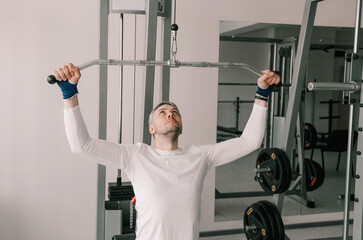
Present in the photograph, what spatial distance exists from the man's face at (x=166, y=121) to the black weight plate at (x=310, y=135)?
2.25 meters

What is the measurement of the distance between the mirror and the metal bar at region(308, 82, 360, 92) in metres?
1.91

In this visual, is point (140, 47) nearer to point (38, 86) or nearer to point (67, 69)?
point (38, 86)

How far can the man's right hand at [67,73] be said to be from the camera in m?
1.80

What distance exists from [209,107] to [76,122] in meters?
2.03

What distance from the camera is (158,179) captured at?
1984 millimetres

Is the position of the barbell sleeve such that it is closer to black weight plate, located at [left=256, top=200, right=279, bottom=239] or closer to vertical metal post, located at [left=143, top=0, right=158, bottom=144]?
black weight plate, located at [left=256, top=200, right=279, bottom=239]

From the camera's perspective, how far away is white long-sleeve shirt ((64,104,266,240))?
193 cm

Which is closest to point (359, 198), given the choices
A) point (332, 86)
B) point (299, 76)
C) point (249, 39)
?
point (332, 86)

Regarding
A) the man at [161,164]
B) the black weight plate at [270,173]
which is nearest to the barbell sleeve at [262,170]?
the black weight plate at [270,173]

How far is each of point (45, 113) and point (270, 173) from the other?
1.82 m

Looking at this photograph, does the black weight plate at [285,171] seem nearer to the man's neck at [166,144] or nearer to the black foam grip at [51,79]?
the man's neck at [166,144]

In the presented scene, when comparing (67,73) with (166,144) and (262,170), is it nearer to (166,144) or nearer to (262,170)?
(166,144)

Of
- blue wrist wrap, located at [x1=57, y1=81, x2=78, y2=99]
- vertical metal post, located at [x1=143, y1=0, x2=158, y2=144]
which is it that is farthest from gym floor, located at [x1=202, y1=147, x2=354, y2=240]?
blue wrist wrap, located at [x1=57, y1=81, x2=78, y2=99]

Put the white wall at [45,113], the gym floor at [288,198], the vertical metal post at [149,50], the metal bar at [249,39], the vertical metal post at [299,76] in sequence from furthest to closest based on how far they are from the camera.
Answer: the gym floor at [288,198] → the metal bar at [249,39] → the white wall at [45,113] → the vertical metal post at [299,76] → the vertical metal post at [149,50]
